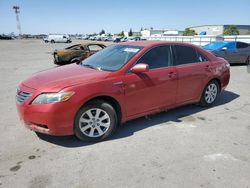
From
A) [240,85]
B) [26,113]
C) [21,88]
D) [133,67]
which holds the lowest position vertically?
[240,85]

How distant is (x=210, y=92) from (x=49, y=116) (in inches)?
153

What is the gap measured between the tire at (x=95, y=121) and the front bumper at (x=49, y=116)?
0.49 feet

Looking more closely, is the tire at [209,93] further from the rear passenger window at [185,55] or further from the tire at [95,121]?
the tire at [95,121]

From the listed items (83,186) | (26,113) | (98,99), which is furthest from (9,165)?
(98,99)

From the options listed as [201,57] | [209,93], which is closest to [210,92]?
[209,93]

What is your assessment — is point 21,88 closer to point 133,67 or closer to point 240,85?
point 133,67

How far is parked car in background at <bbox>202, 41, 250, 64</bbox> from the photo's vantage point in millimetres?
12188

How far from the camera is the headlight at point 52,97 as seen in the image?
3.44 meters

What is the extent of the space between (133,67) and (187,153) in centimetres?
166

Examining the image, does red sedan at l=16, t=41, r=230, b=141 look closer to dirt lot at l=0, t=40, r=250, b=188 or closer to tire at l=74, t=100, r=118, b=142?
tire at l=74, t=100, r=118, b=142

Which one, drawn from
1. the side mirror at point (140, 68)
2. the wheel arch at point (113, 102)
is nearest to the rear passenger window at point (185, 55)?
the side mirror at point (140, 68)

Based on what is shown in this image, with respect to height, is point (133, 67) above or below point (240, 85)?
above

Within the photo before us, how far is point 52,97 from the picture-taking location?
11.3 feet

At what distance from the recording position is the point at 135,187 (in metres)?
2.79
